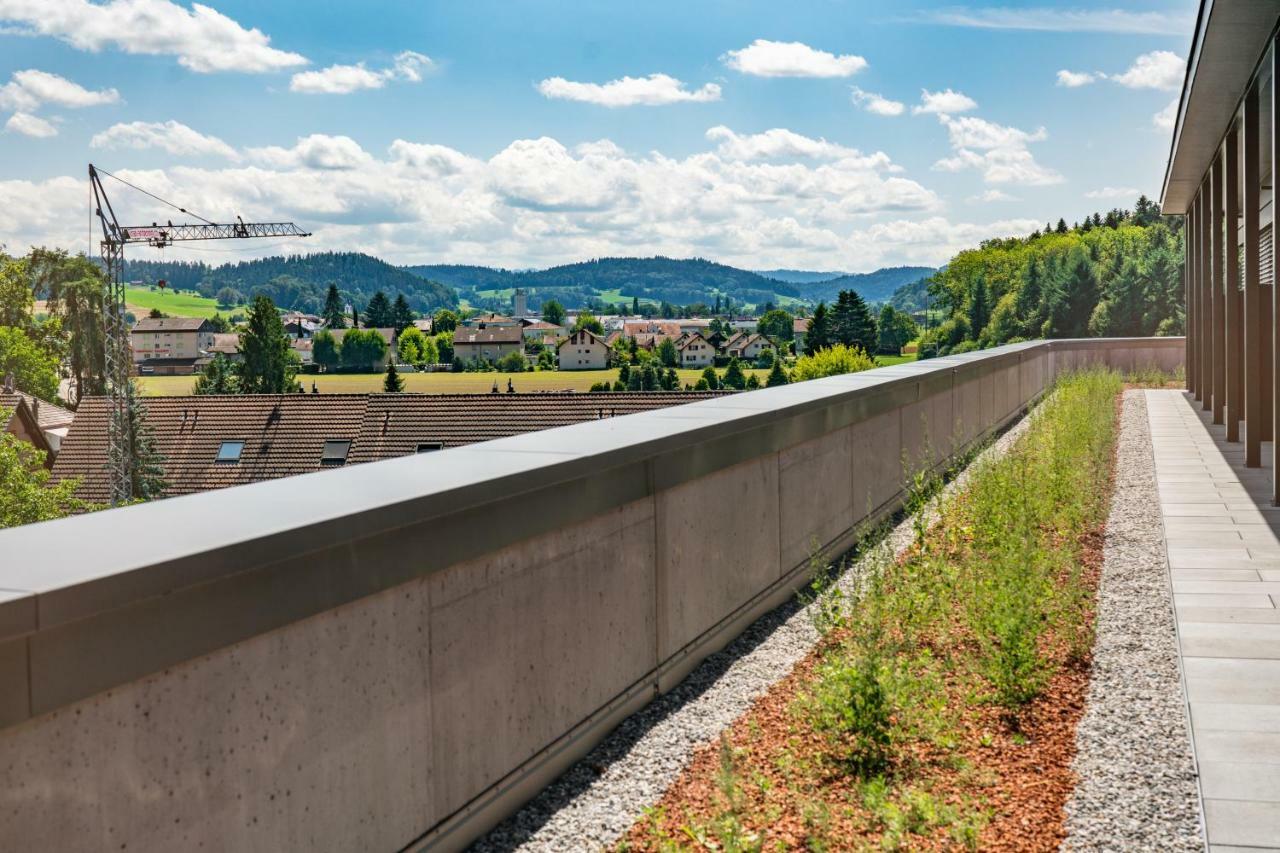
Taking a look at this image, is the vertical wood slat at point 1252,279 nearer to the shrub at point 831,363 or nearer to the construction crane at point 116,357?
the construction crane at point 116,357

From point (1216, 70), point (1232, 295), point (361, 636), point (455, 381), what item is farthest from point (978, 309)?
point (361, 636)

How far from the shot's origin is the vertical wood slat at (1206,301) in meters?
20.8

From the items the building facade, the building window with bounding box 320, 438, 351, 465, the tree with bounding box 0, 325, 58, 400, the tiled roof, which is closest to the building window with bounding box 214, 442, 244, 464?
the tiled roof

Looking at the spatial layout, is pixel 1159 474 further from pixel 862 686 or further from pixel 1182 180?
pixel 1182 180

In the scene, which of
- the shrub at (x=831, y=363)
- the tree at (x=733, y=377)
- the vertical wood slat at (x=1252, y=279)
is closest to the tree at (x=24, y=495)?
the vertical wood slat at (x=1252, y=279)

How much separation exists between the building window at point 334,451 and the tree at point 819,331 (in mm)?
72924

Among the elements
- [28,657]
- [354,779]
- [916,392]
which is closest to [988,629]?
[354,779]

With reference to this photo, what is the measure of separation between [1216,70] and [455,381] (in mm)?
157969

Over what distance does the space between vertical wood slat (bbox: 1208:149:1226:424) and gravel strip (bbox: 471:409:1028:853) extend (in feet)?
47.7

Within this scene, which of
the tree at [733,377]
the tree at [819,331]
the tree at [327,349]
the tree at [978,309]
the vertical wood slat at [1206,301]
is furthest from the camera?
the tree at [327,349]

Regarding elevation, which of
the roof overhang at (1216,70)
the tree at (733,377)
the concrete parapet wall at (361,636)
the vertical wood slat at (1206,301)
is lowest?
the tree at (733,377)

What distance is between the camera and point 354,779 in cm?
342

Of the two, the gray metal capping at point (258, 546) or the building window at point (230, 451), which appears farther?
the building window at point (230, 451)

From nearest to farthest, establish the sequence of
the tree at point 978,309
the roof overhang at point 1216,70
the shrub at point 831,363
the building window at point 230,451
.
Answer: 1. the roof overhang at point 1216,70
2. the building window at point 230,451
3. the shrub at point 831,363
4. the tree at point 978,309
